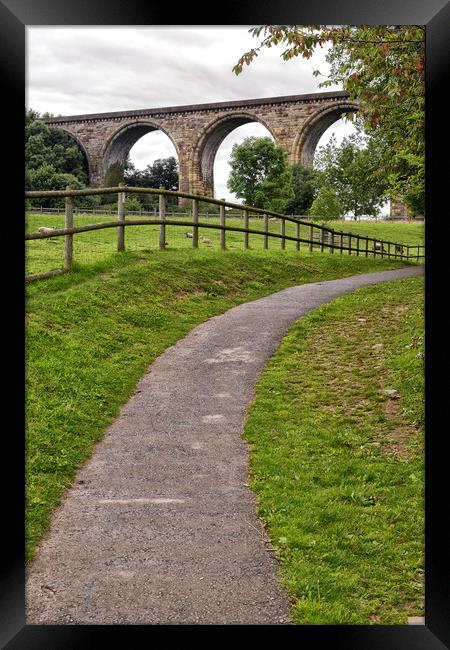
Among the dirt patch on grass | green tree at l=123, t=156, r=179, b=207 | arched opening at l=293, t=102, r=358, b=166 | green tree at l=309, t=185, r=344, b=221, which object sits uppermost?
arched opening at l=293, t=102, r=358, b=166

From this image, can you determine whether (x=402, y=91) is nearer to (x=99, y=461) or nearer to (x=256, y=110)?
(x=99, y=461)

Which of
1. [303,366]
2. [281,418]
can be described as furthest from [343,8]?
[303,366]

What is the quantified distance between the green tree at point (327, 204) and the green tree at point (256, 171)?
0.97 metres

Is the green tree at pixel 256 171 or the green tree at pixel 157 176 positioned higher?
the green tree at pixel 157 176

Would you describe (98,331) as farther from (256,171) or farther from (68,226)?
(256,171)

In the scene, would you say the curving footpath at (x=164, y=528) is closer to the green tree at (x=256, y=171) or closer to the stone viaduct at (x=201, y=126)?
the green tree at (x=256, y=171)

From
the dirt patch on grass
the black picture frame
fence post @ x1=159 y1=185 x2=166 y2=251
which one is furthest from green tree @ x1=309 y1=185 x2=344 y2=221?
the black picture frame

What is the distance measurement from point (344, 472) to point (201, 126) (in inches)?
1672

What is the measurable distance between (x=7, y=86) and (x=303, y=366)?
15.8ft

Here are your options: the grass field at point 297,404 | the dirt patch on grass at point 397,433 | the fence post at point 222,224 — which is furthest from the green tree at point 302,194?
the dirt patch on grass at point 397,433

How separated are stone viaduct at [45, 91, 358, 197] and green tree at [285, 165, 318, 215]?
80.3 feet

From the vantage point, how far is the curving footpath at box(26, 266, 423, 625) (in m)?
2.86

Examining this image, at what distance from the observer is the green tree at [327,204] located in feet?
41.8

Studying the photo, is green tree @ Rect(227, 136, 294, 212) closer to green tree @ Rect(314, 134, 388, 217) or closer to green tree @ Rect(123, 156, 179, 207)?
green tree @ Rect(314, 134, 388, 217)
